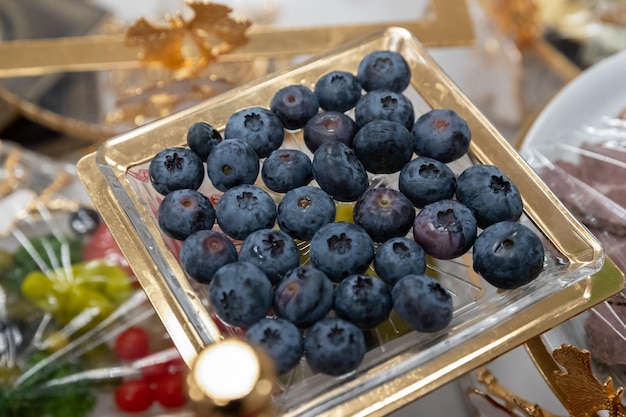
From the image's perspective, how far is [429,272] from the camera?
1.73 ft

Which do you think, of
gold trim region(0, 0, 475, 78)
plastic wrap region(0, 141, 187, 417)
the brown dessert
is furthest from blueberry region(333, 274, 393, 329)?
gold trim region(0, 0, 475, 78)

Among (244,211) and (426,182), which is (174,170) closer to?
(244,211)

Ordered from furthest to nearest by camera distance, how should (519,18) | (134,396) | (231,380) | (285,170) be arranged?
(519,18) < (134,396) < (285,170) < (231,380)

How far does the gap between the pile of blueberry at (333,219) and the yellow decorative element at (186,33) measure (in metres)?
0.32

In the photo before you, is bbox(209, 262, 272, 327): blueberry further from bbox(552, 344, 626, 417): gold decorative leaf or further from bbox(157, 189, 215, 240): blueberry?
bbox(552, 344, 626, 417): gold decorative leaf

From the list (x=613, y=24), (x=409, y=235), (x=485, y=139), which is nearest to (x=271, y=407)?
(x=409, y=235)

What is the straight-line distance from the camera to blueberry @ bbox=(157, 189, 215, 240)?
516mm

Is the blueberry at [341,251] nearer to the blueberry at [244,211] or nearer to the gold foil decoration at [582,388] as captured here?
the blueberry at [244,211]

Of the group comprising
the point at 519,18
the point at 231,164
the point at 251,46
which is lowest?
the point at 231,164

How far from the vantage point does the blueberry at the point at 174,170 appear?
0.55 metres

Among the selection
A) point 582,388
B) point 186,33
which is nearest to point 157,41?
point 186,33

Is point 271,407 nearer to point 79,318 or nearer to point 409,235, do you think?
point 409,235

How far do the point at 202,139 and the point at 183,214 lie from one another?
8cm

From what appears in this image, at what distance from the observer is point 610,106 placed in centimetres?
95
